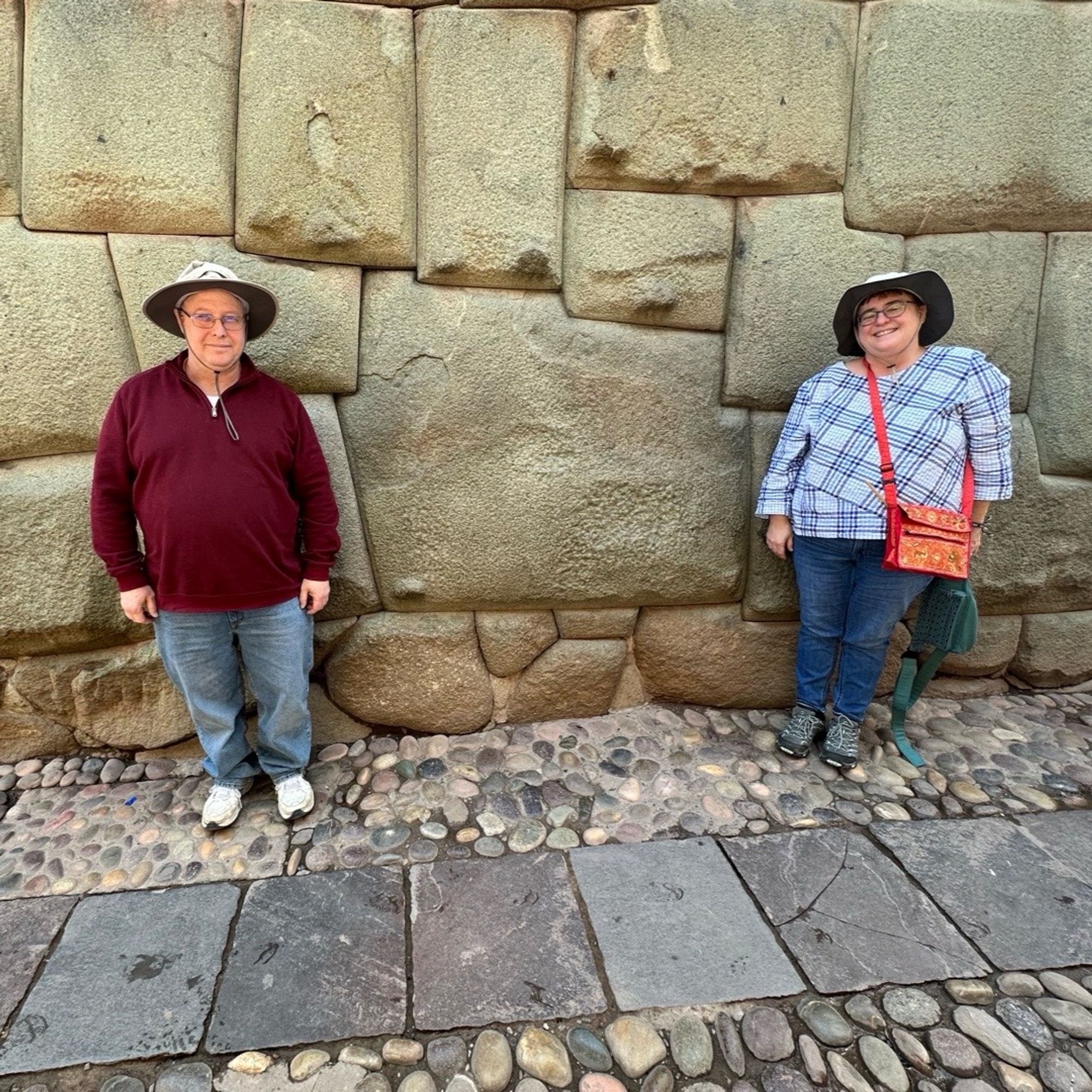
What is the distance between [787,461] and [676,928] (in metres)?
1.34

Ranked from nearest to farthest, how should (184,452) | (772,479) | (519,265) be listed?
(184,452)
(519,265)
(772,479)

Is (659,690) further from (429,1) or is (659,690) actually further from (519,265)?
(429,1)

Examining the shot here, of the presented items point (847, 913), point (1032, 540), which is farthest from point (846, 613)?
point (847, 913)

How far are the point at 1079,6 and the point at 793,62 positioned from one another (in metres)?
0.93

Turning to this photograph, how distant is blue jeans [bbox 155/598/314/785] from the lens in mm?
1862

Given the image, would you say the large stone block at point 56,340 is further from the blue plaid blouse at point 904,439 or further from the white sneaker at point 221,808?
the blue plaid blouse at point 904,439

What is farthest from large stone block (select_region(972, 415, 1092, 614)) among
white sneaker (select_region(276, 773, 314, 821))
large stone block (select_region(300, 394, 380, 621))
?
white sneaker (select_region(276, 773, 314, 821))

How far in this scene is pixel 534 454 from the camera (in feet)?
7.05

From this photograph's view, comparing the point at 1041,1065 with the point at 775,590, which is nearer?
the point at 1041,1065

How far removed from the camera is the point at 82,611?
2.05 metres

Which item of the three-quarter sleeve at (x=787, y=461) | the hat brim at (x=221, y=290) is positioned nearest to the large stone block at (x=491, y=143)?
the hat brim at (x=221, y=290)

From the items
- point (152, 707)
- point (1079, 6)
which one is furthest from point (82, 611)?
point (1079, 6)

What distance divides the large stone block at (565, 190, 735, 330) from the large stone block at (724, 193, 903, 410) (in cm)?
8

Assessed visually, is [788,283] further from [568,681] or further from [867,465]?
[568,681]
